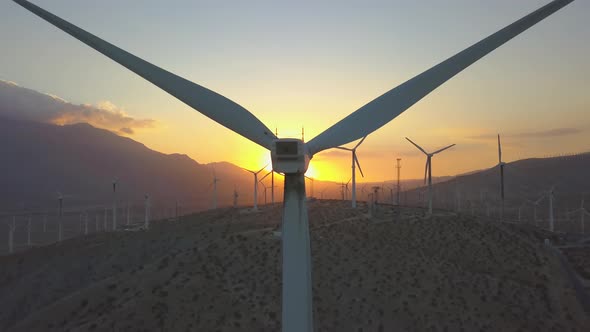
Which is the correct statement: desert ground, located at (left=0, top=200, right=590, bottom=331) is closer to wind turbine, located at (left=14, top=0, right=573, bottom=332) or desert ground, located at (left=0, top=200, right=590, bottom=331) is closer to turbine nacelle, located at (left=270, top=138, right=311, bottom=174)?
wind turbine, located at (left=14, top=0, right=573, bottom=332)

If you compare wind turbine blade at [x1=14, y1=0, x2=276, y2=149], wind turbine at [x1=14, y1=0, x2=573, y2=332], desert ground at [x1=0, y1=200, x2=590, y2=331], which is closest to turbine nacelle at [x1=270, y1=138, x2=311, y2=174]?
wind turbine at [x1=14, y1=0, x2=573, y2=332]

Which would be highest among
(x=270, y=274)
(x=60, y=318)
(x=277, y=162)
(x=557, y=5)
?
(x=557, y=5)

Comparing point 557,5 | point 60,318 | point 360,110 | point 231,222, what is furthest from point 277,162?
point 231,222

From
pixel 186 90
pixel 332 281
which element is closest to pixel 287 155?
pixel 186 90

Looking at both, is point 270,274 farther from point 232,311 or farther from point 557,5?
point 557,5

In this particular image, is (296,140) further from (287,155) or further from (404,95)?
(404,95)

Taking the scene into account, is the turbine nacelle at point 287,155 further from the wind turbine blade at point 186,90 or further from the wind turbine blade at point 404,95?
the wind turbine blade at point 404,95

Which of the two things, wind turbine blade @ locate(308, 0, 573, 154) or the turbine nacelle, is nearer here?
the turbine nacelle
